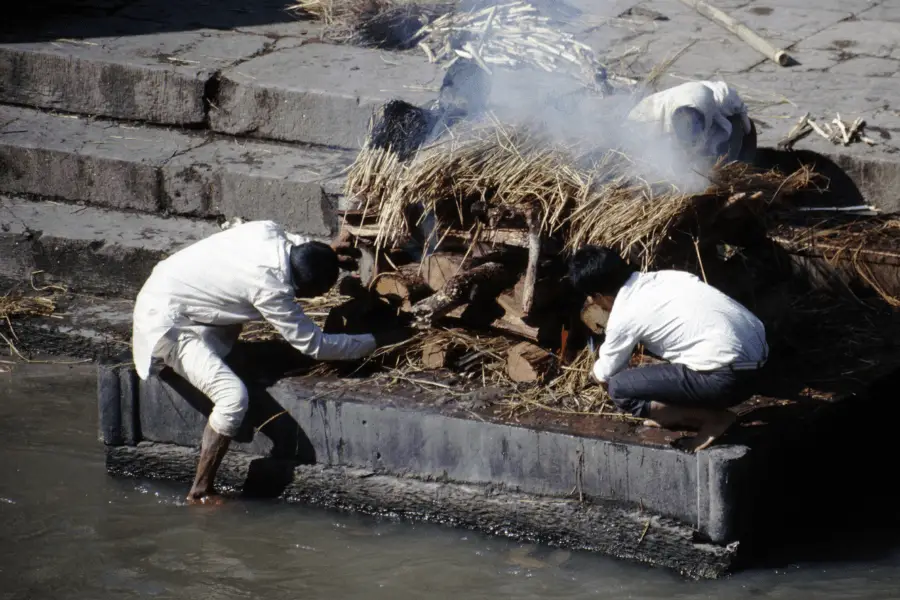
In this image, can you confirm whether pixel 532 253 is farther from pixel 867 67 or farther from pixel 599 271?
pixel 867 67

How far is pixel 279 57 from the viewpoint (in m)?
9.83

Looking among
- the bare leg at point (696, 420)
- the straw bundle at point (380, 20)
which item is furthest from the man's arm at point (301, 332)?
the straw bundle at point (380, 20)

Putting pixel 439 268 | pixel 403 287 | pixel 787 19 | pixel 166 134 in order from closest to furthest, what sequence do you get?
pixel 439 268
pixel 403 287
pixel 166 134
pixel 787 19

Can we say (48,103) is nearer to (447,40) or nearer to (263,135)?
(263,135)

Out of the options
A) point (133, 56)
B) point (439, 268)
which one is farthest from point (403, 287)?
point (133, 56)

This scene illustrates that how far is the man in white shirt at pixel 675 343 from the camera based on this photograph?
5727 mm

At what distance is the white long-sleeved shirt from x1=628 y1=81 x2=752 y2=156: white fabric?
6.77 feet

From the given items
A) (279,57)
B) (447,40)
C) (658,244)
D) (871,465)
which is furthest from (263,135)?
(871,465)

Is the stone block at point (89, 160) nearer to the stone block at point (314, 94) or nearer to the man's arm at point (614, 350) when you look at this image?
the stone block at point (314, 94)

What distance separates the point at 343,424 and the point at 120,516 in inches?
51.9

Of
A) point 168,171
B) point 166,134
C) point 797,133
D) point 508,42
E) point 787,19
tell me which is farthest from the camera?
point 787,19

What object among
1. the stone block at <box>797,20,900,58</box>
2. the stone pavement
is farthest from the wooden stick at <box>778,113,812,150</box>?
the stone block at <box>797,20,900,58</box>

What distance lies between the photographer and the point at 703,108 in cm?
721

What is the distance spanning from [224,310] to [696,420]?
252cm
